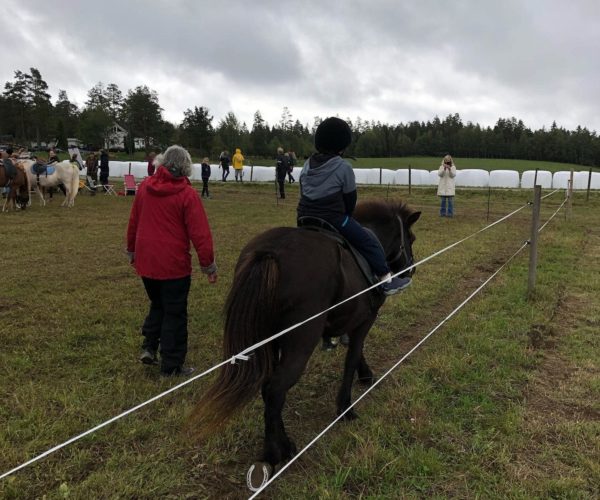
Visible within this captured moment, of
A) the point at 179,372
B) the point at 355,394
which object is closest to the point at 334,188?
the point at 355,394

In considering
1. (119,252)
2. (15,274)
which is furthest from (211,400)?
(119,252)

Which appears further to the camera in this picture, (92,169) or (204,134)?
(204,134)

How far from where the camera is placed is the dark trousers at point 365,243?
313cm

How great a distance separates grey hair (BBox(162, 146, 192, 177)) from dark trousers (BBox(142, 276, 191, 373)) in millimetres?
866

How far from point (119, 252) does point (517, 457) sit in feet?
25.6

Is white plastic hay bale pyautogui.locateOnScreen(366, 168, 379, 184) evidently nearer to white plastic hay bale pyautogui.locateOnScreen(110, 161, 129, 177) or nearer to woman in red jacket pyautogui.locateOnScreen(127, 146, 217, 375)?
white plastic hay bale pyautogui.locateOnScreen(110, 161, 129, 177)

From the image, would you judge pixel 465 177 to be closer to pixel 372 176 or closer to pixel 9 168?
pixel 372 176

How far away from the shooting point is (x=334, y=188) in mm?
3020

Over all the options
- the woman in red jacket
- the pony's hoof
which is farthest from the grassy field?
the woman in red jacket

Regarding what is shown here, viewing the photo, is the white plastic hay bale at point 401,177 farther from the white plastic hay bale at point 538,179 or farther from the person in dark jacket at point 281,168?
the person in dark jacket at point 281,168

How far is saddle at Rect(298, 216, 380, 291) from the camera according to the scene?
303 cm

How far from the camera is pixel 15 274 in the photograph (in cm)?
688

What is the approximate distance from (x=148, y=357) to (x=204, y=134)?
63.2 meters

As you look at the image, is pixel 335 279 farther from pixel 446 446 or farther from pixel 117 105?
pixel 117 105
